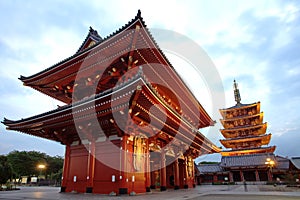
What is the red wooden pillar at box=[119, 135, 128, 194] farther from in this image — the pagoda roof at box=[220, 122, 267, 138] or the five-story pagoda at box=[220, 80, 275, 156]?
the pagoda roof at box=[220, 122, 267, 138]

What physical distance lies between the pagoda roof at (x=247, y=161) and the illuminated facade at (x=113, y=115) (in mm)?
26499

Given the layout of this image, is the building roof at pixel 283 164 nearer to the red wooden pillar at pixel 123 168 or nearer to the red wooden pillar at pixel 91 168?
the red wooden pillar at pixel 123 168

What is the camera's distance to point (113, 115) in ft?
39.7

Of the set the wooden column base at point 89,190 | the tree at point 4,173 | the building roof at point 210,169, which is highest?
the tree at point 4,173

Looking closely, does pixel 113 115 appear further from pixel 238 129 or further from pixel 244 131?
pixel 244 131

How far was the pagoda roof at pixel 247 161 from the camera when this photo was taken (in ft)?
126

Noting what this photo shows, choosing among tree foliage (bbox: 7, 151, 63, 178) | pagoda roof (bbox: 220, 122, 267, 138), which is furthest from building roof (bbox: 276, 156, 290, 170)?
tree foliage (bbox: 7, 151, 63, 178)

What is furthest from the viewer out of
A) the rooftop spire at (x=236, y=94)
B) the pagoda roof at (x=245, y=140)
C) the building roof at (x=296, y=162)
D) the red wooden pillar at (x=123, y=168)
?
the rooftop spire at (x=236, y=94)

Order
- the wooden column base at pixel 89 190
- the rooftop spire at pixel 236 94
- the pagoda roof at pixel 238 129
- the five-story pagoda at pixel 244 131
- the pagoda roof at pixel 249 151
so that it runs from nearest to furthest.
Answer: the wooden column base at pixel 89 190
the pagoda roof at pixel 249 151
the five-story pagoda at pixel 244 131
the pagoda roof at pixel 238 129
the rooftop spire at pixel 236 94

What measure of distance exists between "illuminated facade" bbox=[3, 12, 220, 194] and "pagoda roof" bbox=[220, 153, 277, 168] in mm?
26499

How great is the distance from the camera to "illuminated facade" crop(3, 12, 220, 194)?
1179 cm

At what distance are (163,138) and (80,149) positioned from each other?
6.78m

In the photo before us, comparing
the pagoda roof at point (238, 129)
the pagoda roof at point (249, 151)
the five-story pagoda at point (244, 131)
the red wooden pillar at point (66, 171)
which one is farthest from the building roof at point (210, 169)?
the red wooden pillar at point (66, 171)

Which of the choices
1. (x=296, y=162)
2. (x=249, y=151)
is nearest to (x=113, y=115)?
(x=296, y=162)
